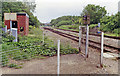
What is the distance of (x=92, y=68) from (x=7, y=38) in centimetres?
599

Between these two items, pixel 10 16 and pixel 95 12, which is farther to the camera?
pixel 95 12

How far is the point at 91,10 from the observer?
1548 inches

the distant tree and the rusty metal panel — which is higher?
the distant tree

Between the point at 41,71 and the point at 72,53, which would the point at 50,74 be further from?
the point at 72,53

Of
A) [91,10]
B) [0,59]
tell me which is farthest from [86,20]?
[91,10]

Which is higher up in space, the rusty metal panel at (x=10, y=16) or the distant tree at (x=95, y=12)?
the distant tree at (x=95, y=12)

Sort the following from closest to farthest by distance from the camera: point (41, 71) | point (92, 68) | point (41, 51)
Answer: point (41, 71) → point (92, 68) → point (41, 51)

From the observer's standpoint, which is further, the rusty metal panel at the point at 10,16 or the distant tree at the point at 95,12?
the distant tree at the point at 95,12

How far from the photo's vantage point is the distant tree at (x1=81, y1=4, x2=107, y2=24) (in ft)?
127

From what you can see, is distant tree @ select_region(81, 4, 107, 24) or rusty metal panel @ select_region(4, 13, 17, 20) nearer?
rusty metal panel @ select_region(4, 13, 17, 20)

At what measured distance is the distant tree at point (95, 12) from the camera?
38.8m

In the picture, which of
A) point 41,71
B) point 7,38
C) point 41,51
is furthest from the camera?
point 7,38

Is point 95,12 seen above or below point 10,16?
above

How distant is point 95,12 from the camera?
3909 centimetres
